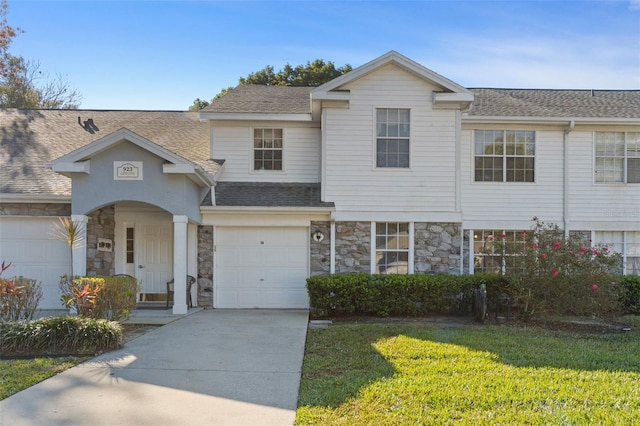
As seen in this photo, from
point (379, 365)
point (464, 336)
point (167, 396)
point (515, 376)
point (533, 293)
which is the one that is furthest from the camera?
point (533, 293)

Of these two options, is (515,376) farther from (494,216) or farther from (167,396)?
(494,216)

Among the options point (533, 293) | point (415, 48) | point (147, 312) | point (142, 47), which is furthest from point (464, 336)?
point (142, 47)

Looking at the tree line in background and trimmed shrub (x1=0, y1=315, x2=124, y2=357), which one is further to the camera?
the tree line in background

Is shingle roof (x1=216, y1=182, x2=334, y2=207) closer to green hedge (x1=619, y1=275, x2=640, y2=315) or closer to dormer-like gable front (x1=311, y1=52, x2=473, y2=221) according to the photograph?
dormer-like gable front (x1=311, y1=52, x2=473, y2=221)

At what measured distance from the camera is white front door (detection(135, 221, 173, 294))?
41.8 feet

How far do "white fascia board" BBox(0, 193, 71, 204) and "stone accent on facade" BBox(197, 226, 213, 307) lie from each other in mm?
3263

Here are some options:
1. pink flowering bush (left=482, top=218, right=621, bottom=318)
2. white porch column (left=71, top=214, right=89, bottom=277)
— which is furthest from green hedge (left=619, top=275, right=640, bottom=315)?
white porch column (left=71, top=214, right=89, bottom=277)

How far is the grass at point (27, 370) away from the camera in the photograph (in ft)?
18.2

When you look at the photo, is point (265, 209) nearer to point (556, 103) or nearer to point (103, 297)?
point (103, 297)

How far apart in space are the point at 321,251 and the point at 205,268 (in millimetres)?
2971

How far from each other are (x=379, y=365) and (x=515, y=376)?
5.56 feet

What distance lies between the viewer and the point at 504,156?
13.2 m

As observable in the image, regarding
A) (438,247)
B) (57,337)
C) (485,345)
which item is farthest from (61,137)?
(485,345)

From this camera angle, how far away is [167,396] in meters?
5.36
